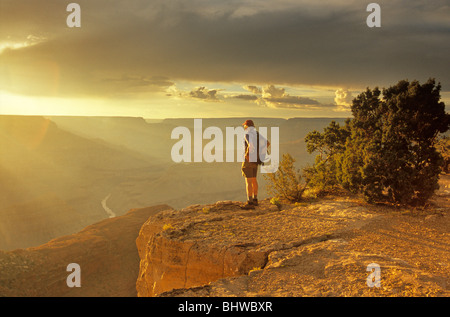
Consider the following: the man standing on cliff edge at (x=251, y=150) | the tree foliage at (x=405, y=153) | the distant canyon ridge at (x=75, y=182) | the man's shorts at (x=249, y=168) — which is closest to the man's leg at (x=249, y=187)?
the man standing on cliff edge at (x=251, y=150)

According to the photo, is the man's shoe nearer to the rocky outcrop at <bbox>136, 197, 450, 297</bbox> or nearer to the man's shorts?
the rocky outcrop at <bbox>136, 197, 450, 297</bbox>

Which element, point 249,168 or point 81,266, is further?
point 81,266

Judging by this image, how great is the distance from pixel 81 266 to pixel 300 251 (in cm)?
3144

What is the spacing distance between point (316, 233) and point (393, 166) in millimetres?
3632

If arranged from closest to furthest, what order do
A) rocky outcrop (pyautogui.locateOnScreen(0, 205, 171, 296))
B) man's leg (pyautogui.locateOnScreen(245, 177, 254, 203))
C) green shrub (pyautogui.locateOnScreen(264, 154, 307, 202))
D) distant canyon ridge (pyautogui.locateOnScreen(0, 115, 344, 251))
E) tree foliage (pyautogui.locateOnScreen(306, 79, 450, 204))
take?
1. tree foliage (pyautogui.locateOnScreen(306, 79, 450, 204))
2. man's leg (pyautogui.locateOnScreen(245, 177, 254, 203))
3. green shrub (pyautogui.locateOnScreen(264, 154, 307, 202))
4. rocky outcrop (pyautogui.locateOnScreen(0, 205, 171, 296))
5. distant canyon ridge (pyautogui.locateOnScreen(0, 115, 344, 251))

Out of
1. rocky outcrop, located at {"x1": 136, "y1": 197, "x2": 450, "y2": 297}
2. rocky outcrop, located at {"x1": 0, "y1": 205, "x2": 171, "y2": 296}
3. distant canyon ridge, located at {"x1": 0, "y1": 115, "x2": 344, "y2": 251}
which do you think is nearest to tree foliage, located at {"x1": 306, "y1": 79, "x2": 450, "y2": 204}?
rocky outcrop, located at {"x1": 136, "y1": 197, "x2": 450, "y2": 297}

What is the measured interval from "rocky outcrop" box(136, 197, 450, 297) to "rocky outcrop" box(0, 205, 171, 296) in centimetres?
2187

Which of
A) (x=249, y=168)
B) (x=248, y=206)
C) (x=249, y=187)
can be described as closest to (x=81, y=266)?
(x=248, y=206)

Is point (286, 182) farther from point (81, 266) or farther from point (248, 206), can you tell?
point (81, 266)

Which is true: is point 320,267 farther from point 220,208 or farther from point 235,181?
point 235,181

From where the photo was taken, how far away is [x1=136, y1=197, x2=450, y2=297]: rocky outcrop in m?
4.59

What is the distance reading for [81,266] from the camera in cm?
3134
